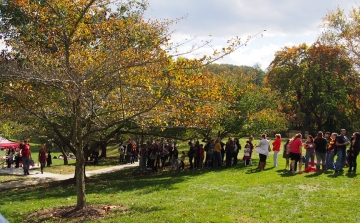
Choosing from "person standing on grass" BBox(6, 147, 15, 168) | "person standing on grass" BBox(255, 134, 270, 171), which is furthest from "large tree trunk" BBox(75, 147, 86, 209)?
"person standing on grass" BBox(6, 147, 15, 168)

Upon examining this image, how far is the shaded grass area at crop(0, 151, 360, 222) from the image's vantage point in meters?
8.93

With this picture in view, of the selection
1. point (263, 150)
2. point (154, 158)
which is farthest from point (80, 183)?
point (154, 158)

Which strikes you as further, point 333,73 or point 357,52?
point 333,73

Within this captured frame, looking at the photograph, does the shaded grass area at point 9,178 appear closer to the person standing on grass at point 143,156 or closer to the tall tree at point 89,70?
the person standing on grass at point 143,156

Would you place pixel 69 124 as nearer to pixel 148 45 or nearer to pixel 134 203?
pixel 134 203

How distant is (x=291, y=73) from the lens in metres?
46.4

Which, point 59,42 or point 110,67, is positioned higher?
point 59,42

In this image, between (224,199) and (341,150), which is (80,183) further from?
(341,150)

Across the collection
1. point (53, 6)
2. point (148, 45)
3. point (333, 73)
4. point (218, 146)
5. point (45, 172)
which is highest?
point (333, 73)

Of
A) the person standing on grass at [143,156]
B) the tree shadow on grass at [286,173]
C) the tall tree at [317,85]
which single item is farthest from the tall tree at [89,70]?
the tall tree at [317,85]

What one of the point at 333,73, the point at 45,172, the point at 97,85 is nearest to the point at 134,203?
the point at 97,85

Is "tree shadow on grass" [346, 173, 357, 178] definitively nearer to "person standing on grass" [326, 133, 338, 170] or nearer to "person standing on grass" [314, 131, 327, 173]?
"person standing on grass" [314, 131, 327, 173]

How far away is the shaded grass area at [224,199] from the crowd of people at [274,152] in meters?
0.79

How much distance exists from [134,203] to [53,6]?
5.90 metres
